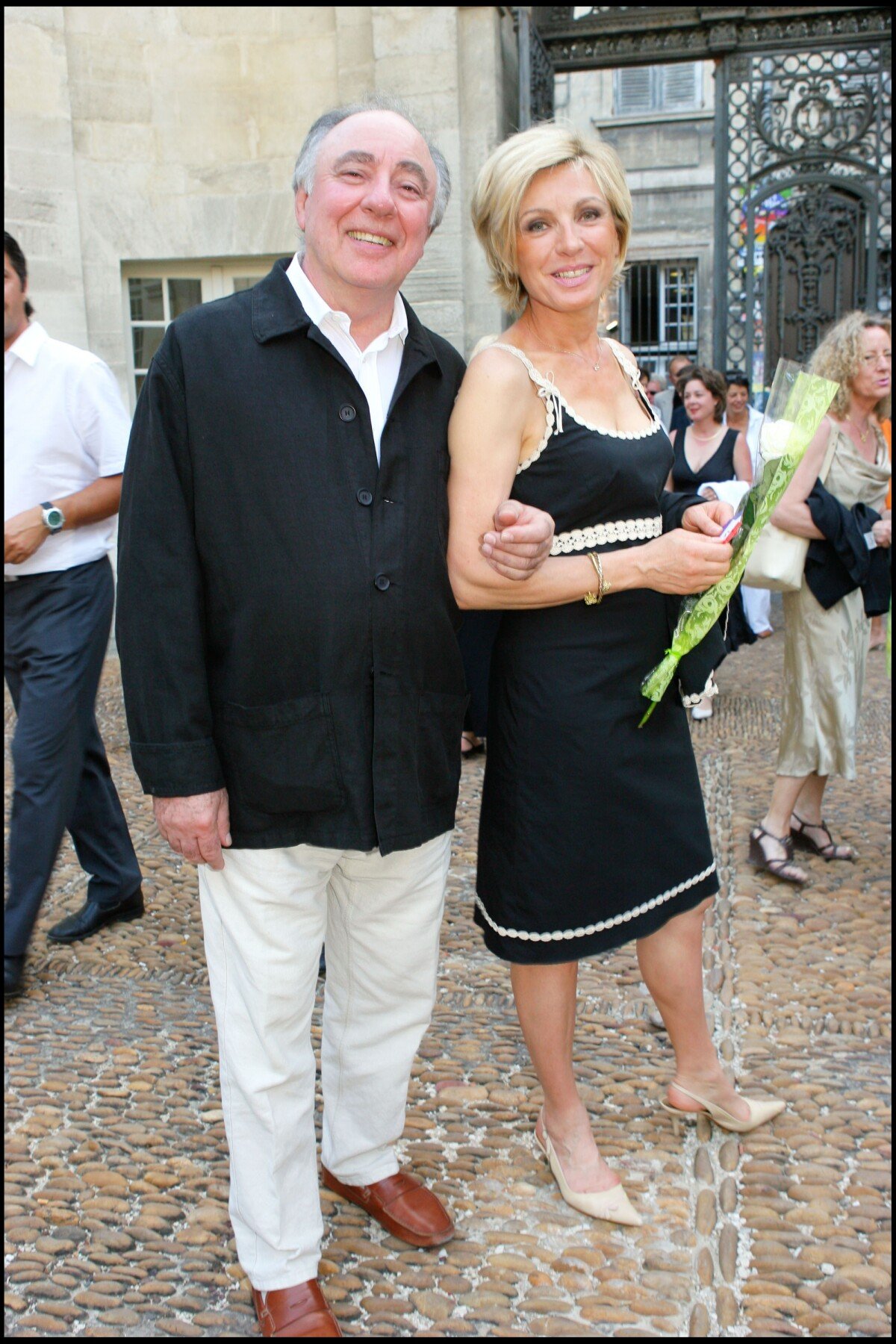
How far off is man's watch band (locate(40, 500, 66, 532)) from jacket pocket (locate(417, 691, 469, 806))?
1.88 m

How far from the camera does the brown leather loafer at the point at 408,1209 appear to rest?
2559mm

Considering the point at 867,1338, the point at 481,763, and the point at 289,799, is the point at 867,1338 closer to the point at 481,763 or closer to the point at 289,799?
the point at 289,799

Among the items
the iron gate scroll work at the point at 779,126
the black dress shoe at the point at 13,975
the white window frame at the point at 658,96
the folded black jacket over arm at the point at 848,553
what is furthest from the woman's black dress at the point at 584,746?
the white window frame at the point at 658,96

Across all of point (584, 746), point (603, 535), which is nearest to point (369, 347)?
point (603, 535)

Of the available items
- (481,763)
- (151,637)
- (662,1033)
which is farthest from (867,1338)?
(481,763)

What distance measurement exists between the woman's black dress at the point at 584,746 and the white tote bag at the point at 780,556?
1.86m

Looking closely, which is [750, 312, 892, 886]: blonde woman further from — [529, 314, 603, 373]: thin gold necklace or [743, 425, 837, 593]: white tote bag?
[529, 314, 603, 373]: thin gold necklace

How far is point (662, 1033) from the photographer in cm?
344

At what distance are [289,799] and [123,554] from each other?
20.5 inches

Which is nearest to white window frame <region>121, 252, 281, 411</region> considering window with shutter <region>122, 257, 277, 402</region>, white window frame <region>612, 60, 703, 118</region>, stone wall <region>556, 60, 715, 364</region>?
window with shutter <region>122, 257, 277, 402</region>

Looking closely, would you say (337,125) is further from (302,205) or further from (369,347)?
(369,347)

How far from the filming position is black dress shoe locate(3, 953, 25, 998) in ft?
12.1

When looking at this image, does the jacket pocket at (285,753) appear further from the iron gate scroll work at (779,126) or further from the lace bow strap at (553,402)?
the iron gate scroll work at (779,126)

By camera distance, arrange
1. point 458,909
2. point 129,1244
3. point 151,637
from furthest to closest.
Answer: point 458,909
point 129,1244
point 151,637
